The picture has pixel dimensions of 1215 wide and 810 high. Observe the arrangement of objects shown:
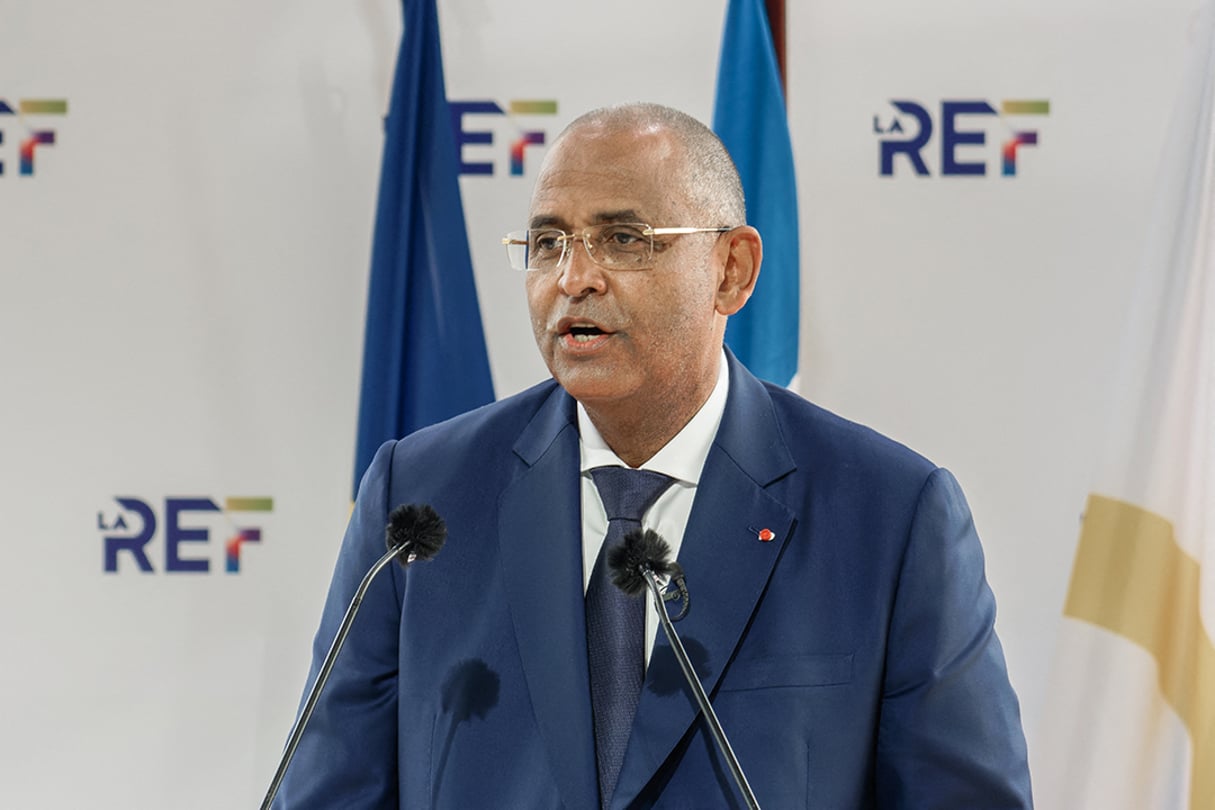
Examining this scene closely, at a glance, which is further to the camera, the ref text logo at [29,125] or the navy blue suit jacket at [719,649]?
the ref text logo at [29,125]

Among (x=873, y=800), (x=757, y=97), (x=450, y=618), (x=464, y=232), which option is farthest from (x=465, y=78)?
(x=873, y=800)

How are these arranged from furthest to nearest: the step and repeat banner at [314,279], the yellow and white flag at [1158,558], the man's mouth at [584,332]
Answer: the step and repeat banner at [314,279] < the yellow and white flag at [1158,558] < the man's mouth at [584,332]

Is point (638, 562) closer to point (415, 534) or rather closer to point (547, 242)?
point (415, 534)

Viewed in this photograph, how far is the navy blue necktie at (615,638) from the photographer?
5.83ft

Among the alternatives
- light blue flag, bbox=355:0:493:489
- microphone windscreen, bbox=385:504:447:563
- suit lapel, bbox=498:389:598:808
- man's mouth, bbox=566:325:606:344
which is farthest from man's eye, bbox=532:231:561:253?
light blue flag, bbox=355:0:493:489

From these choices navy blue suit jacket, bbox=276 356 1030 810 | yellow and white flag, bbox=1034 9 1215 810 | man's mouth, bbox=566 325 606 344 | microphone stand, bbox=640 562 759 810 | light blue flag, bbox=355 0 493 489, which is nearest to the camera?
microphone stand, bbox=640 562 759 810

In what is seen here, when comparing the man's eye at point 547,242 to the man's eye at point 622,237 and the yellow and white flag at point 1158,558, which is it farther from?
the yellow and white flag at point 1158,558

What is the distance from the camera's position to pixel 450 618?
1.89 meters

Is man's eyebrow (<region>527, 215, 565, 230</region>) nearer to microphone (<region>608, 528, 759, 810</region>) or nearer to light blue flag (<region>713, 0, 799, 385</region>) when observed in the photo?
microphone (<region>608, 528, 759, 810</region>)

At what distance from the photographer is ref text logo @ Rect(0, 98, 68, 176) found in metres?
3.47

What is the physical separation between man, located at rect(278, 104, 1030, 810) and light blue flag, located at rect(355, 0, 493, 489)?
1.15m

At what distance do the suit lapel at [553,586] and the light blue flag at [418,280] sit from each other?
1.17 meters

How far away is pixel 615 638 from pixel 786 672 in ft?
0.77

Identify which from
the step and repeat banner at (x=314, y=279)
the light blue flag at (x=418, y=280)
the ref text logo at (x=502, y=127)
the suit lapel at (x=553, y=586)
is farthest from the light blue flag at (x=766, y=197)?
the suit lapel at (x=553, y=586)
